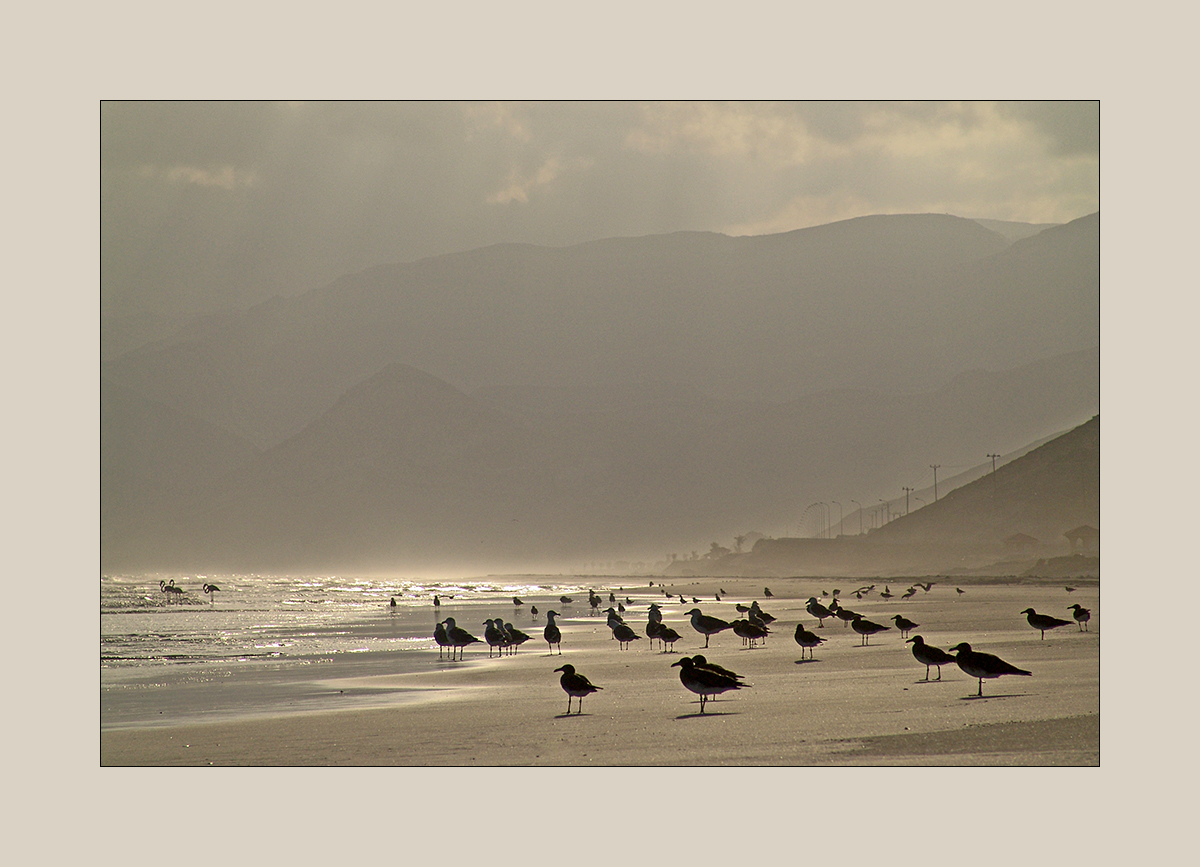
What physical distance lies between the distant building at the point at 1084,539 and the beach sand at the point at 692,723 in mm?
78000

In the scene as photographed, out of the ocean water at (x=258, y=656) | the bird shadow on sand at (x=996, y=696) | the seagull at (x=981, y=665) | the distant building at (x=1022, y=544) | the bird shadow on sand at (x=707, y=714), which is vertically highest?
the seagull at (x=981, y=665)

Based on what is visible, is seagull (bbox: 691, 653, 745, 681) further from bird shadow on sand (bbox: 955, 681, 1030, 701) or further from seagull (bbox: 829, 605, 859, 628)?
seagull (bbox: 829, 605, 859, 628)

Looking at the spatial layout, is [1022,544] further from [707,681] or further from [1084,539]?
[707,681]

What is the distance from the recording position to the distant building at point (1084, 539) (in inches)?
3698

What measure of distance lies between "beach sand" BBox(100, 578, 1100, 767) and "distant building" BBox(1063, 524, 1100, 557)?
256 ft

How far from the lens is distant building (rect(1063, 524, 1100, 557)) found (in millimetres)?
93938

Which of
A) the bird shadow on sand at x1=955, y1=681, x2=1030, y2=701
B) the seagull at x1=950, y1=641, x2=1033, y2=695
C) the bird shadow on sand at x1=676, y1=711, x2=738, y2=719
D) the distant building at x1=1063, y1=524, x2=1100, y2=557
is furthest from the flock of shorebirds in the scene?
the distant building at x1=1063, y1=524, x2=1100, y2=557

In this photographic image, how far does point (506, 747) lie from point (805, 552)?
504 ft

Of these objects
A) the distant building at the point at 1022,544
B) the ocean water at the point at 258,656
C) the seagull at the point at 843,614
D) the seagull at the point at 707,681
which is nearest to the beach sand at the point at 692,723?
the seagull at the point at 707,681

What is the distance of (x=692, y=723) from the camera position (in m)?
14.1

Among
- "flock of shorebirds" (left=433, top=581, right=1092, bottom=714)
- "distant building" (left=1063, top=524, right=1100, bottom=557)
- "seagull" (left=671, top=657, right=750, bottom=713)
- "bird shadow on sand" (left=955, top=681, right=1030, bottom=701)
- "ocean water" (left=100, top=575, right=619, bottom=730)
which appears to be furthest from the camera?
"distant building" (left=1063, top=524, right=1100, bottom=557)

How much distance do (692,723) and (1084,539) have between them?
92579 millimetres

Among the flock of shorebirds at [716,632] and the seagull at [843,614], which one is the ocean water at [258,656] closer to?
the flock of shorebirds at [716,632]
